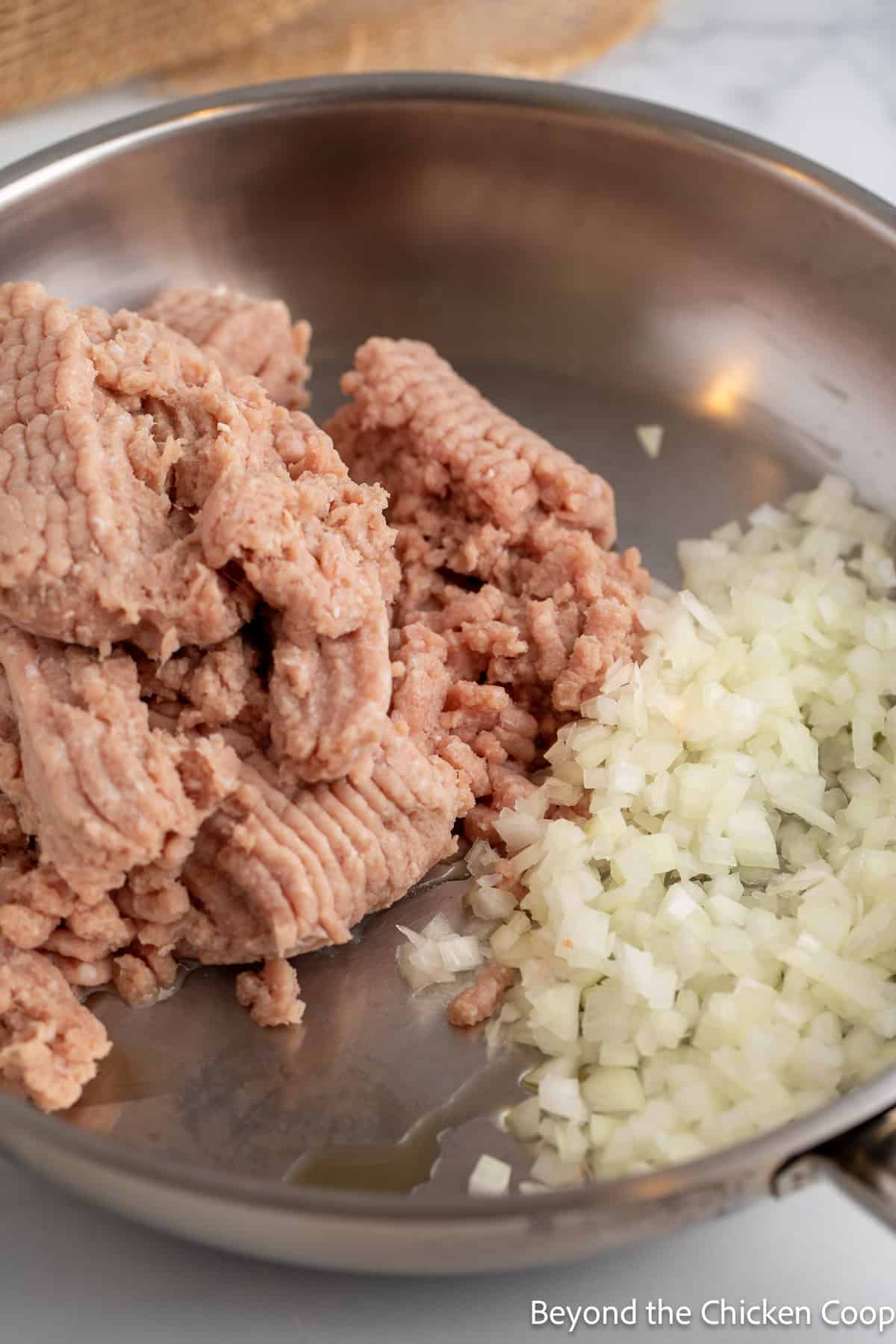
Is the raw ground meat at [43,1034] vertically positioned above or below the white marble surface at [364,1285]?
above

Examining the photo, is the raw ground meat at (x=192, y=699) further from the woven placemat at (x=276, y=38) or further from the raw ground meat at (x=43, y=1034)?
the woven placemat at (x=276, y=38)

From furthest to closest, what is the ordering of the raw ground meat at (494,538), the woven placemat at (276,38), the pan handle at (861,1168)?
the woven placemat at (276,38), the raw ground meat at (494,538), the pan handle at (861,1168)

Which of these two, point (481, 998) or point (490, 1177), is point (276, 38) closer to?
point (481, 998)

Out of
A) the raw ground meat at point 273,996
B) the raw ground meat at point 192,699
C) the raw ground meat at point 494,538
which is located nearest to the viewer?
the raw ground meat at point 192,699

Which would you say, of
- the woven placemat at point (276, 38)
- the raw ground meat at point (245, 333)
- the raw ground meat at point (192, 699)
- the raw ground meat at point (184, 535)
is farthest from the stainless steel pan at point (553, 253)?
the woven placemat at point (276, 38)

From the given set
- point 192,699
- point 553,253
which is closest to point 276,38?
point 553,253

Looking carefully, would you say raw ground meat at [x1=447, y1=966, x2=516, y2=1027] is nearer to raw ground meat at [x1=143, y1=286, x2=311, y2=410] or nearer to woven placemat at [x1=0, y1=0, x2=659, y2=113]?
raw ground meat at [x1=143, y1=286, x2=311, y2=410]

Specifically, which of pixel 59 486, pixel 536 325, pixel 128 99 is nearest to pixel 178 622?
pixel 59 486
